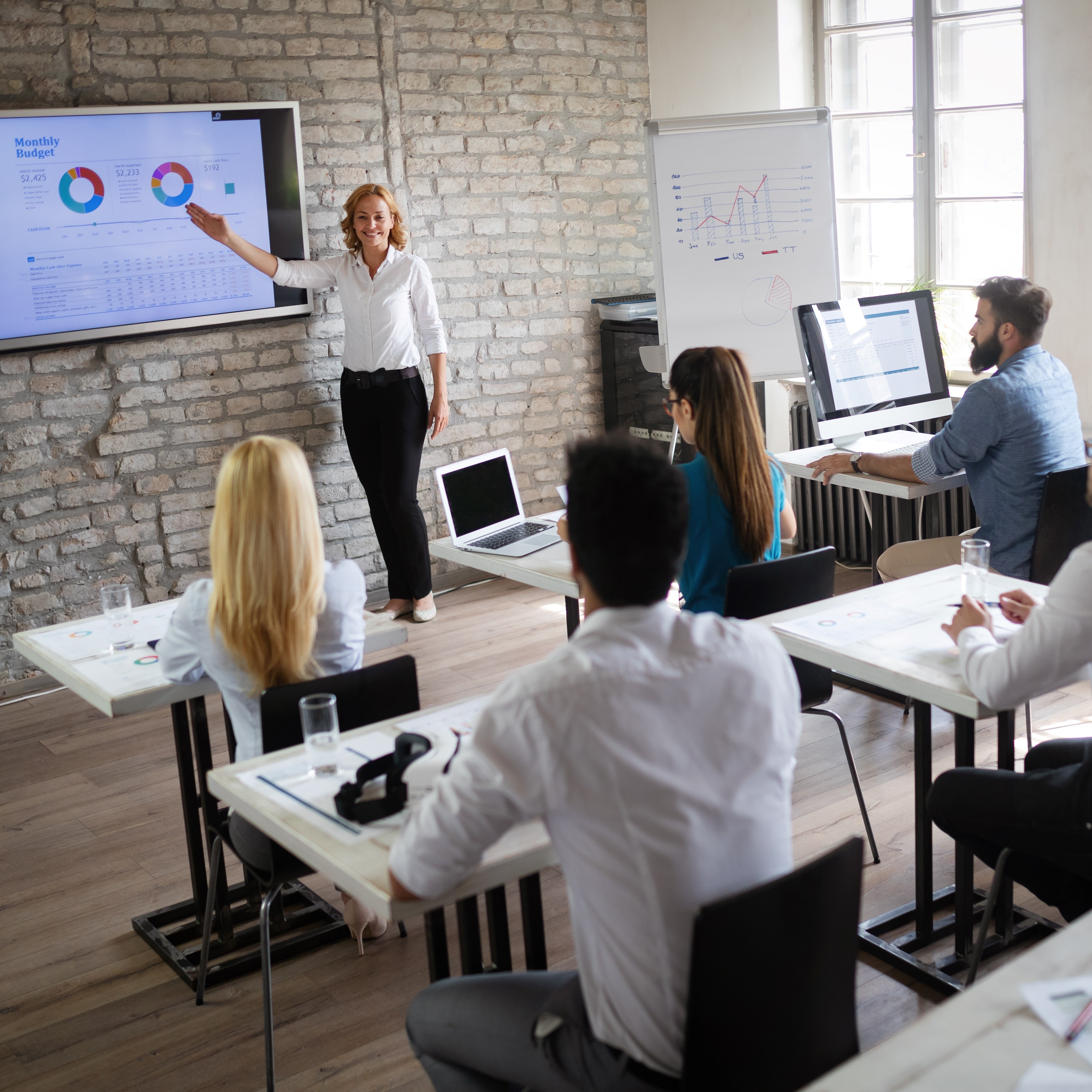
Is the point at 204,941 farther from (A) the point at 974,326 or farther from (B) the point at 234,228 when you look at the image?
(B) the point at 234,228

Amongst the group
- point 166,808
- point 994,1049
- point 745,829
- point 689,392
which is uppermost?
point 689,392

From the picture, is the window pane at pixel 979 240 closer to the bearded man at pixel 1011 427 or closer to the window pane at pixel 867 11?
the window pane at pixel 867 11

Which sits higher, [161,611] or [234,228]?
[234,228]

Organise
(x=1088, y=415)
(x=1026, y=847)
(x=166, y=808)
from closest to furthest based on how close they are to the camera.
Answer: (x=1026, y=847) → (x=166, y=808) → (x=1088, y=415)

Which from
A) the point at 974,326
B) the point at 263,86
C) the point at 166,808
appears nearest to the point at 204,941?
the point at 166,808

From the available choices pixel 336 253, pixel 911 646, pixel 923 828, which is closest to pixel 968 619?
pixel 911 646

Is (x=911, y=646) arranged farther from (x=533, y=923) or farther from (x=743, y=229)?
(x=743, y=229)

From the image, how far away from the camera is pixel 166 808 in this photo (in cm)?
358

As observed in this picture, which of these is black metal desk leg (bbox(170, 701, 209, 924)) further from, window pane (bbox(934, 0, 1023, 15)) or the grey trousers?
window pane (bbox(934, 0, 1023, 15))

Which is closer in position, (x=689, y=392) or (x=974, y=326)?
(x=689, y=392)

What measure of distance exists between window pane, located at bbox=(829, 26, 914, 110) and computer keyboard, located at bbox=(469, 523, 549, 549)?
3.00m

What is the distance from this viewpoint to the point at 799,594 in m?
2.86

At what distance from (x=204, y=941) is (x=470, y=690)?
1849 millimetres

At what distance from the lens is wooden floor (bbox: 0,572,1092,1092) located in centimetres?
243
